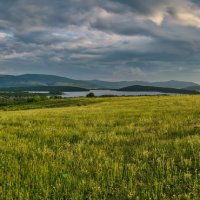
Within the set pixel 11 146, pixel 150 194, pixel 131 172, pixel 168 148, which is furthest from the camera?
pixel 11 146

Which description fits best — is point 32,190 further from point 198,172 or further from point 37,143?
point 37,143

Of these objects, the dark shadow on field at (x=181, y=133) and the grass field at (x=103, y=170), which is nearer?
the grass field at (x=103, y=170)

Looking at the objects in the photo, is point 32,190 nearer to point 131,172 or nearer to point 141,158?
point 131,172

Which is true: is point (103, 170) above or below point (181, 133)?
below

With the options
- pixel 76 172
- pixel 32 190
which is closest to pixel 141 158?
pixel 76 172

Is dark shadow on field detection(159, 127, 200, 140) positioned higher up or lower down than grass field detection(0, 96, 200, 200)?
higher up

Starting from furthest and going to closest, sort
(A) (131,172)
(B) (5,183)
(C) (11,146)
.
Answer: (C) (11,146) → (A) (131,172) → (B) (5,183)

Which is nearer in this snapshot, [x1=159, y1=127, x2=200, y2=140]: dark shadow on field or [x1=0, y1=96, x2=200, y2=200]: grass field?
[x1=0, y1=96, x2=200, y2=200]: grass field

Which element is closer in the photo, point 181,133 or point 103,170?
point 103,170

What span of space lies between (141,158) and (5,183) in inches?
175

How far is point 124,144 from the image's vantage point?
507 inches

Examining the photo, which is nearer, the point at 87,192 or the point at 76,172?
the point at 87,192

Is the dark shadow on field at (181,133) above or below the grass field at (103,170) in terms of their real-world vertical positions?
above

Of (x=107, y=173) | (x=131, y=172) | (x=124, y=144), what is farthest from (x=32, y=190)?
(x=124, y=144)
